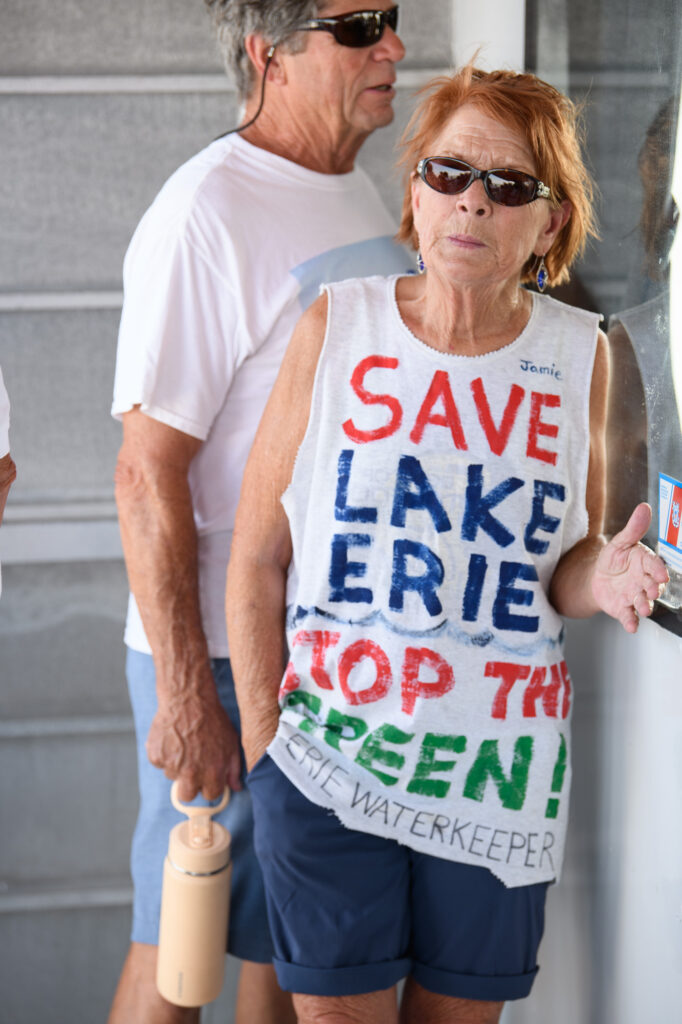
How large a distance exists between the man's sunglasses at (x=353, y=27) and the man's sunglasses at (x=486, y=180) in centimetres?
55

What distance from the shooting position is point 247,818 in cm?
212

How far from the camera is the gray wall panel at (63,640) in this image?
8.70 ft

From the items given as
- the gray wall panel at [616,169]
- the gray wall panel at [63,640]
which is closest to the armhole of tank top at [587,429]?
the gray wall panel at [616,169]

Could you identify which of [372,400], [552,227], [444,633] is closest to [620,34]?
[552,227]

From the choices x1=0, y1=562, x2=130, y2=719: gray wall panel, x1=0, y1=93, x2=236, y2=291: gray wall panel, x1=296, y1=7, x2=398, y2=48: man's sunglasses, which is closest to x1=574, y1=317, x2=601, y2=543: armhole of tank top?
x1=296, y1=7, x2=398, y2=48: man's sunglasses

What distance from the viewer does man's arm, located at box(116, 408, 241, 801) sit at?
192 centimetres

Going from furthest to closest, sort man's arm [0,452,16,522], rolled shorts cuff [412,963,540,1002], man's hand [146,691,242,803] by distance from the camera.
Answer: man's hand [146,691,242,803] < rolled shorts cuff [412,963,540,1002] < man's arm [0,452,16,522]

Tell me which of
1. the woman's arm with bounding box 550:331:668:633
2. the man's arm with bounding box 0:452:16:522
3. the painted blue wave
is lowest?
the painted blue wave

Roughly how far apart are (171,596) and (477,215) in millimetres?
882

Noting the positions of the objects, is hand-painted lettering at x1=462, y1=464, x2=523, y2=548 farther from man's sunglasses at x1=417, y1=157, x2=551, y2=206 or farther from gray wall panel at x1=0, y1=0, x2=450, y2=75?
gray wall panel at x1=0, y1=0, x2=450, y2=75

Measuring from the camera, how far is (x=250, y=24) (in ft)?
6.54

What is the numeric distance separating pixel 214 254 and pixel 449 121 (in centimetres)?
50

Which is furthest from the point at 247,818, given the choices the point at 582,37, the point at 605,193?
the point at 582,37

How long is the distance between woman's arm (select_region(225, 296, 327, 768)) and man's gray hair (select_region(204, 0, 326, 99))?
2.10ft
